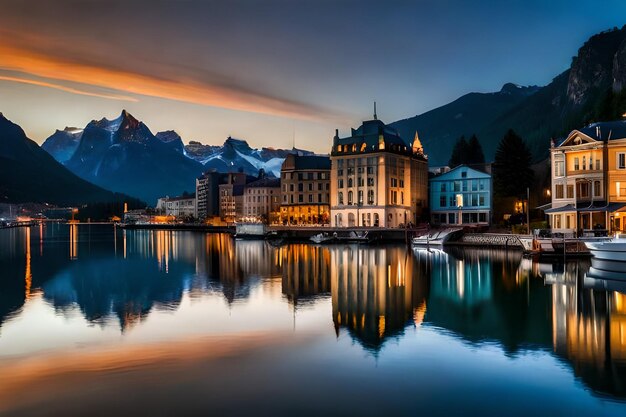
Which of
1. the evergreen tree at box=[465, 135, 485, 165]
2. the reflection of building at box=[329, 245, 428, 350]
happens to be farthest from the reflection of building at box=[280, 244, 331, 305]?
the evergreen tree at box=[465, 135, 485, 165]

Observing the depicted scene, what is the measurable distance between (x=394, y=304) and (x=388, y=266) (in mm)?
24004

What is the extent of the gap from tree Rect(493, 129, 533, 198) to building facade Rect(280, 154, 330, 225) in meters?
38.9

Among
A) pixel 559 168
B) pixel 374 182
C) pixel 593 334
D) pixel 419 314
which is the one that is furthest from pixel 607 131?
pixel 374 182

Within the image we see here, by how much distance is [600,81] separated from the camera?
193375 millimetres

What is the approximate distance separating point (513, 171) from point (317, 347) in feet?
327

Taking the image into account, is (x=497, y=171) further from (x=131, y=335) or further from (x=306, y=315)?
(x=131, y=335)

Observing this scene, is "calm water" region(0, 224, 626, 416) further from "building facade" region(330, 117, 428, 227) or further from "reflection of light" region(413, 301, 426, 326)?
"building facade" region(330, 117, 428, 227)

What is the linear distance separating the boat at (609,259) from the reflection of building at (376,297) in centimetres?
1438

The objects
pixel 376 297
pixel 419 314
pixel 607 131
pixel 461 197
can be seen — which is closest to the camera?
pixel 419 314

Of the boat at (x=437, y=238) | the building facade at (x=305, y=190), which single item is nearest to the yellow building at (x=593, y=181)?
the boat at (x=437, y=238)

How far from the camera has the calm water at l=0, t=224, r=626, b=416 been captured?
16.9m

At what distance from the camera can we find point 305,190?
447ft

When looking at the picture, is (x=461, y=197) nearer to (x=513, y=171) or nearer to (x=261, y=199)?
(x=513, y=171)

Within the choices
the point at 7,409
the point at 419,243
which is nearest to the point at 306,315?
the point at 7,409
